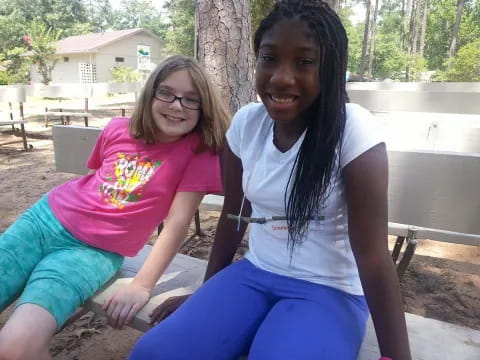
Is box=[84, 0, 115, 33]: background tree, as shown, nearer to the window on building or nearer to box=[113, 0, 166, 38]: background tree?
box=[113, 0, 166, 38]: background tree

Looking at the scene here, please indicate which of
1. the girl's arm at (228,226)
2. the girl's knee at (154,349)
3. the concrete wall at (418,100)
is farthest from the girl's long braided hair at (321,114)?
the concrete wall at (418,100)

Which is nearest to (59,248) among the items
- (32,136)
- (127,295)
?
(127,295)

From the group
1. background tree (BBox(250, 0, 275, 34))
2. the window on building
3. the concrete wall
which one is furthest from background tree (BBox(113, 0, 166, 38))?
the concrete wall

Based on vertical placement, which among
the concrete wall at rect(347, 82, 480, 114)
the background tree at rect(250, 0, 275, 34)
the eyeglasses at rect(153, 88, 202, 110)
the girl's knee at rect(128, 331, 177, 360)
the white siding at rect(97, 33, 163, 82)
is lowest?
the girl's knee at rect(128, 331, 177, 360)

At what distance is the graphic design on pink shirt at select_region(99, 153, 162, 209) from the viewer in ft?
5.83

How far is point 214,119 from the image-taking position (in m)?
1.79

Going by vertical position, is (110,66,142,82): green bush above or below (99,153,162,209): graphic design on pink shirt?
above

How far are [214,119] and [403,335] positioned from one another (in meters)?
1.09

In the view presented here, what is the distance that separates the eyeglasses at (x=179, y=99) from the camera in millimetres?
1750

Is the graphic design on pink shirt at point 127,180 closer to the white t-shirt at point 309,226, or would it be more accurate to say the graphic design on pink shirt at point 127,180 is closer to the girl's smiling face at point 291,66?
the white t-shirt at point 309,226

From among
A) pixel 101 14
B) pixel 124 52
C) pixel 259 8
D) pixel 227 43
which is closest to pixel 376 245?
pixel 227 43

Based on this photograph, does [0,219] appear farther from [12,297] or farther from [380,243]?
[380,243]

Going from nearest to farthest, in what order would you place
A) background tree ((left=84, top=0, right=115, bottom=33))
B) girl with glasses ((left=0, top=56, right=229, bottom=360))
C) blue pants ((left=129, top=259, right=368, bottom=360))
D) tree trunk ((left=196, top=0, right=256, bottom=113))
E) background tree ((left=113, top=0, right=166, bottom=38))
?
blue pants ((left=129, top=259, right=368, bottom=360)) < girl with glasses ((left=0, top=56, right=229, bottom=360)) < tree trunk ((left=196, top=0, right=256, bottom=113)) < background tree ((left=84, top=0, right=115, bottom=33)) < background tree ((left=113, top=0, right=166, bottom=38))

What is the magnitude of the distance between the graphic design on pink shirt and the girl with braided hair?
0.57 metres
